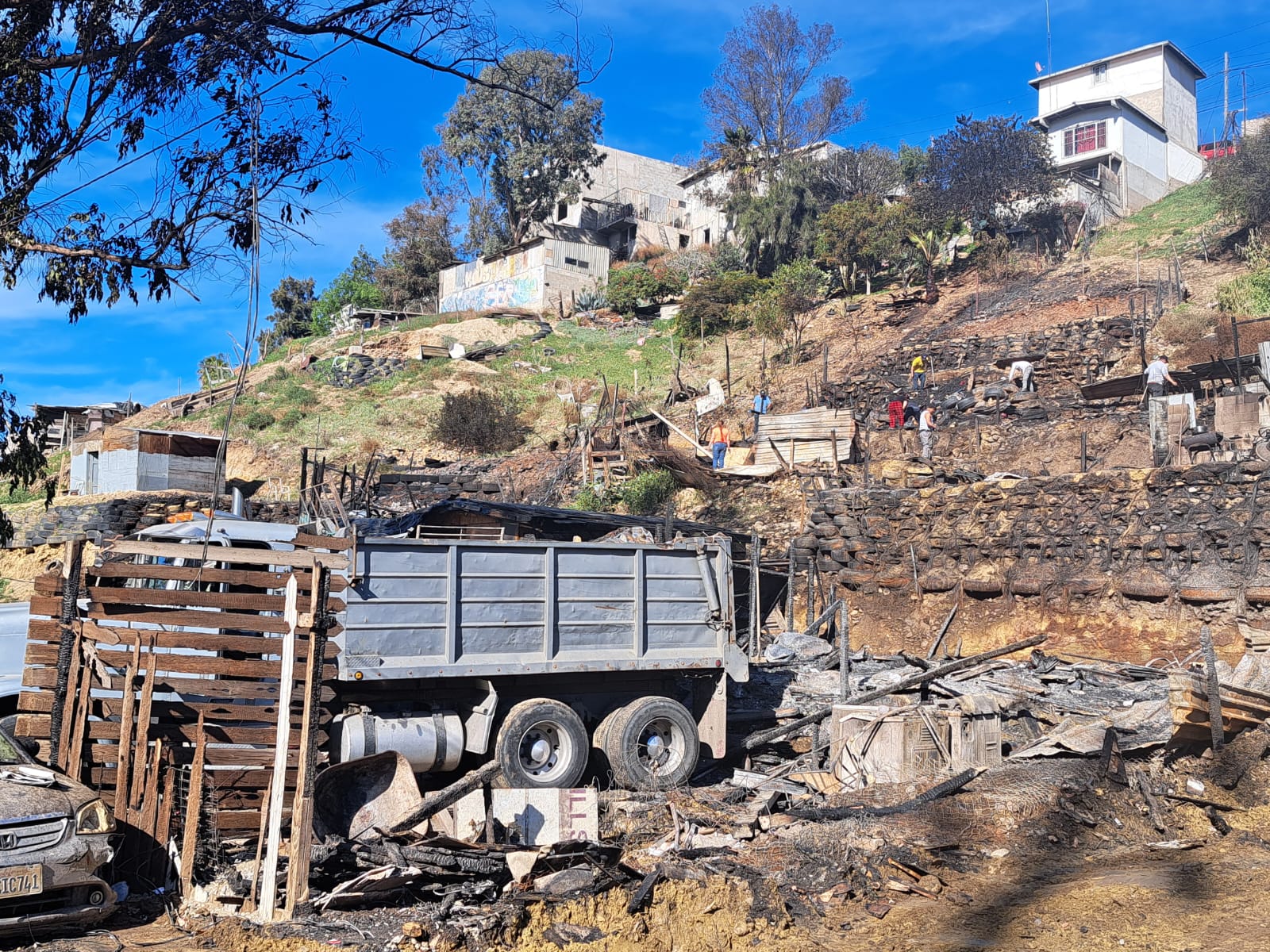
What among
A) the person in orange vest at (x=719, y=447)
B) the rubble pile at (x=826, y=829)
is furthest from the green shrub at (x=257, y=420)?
the rubble pile at (x=826, y=829)

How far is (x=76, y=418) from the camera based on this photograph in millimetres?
44500

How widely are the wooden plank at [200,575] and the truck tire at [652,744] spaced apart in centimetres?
332

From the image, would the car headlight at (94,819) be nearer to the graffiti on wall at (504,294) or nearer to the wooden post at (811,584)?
the wooden post at (811,584)

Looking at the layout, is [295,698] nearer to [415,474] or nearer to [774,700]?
[774,700]

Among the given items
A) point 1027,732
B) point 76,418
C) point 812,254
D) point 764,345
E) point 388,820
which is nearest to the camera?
point 388,820

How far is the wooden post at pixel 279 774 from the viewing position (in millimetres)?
6766

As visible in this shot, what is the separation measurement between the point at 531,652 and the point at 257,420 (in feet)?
103

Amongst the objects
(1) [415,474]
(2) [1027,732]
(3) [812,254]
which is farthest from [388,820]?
(3) [812,254]

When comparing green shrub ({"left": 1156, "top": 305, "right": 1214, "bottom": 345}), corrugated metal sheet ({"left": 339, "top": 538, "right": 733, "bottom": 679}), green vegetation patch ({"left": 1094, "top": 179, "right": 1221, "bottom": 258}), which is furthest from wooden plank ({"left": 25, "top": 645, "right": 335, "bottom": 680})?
green vegetation patch ({"left": 1094, "top": 179, "right": 1221, "bottom": 258})

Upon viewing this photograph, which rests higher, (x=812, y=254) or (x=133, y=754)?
(x=812, y=254)

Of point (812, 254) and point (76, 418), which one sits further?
point (812, 254)

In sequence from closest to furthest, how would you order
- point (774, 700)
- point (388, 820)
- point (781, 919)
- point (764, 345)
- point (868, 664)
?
point (781, 919), point (388, 820), point (774, 700), point (868, 664), point (764, 345)

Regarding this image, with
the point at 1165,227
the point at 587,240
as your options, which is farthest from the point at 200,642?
the point at 587,240

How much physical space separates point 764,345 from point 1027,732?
29.3 metres
